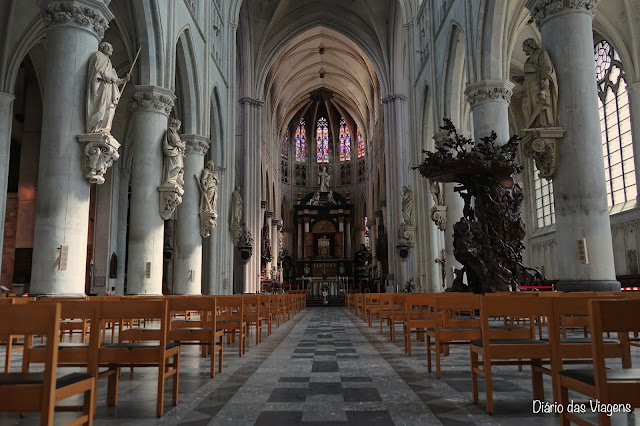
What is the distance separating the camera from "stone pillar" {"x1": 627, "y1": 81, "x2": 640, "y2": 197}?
17.0m

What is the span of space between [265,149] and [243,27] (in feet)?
30.2

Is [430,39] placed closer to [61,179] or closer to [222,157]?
[222,157]

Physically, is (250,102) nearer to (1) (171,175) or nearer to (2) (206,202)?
(2) (206,202)

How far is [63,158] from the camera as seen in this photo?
820 centimetres

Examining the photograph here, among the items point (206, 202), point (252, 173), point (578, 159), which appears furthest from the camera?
point (252, 173)

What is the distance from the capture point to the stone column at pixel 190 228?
15.4 m

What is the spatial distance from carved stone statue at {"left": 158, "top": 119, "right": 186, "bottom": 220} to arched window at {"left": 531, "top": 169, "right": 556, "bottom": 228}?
60.0 feet

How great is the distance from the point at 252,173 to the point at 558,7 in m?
22.5

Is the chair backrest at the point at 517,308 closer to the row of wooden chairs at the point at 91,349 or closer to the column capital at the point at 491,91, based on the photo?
the row of wooden chairs at the point at 91,349

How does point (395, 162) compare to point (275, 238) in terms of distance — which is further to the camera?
point (275, 238)

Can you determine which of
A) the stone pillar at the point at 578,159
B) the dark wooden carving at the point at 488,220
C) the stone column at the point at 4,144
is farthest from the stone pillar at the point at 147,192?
the stone pillar at the point at 578,159

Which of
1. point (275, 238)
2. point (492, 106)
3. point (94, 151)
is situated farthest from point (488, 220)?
point (275, 238)

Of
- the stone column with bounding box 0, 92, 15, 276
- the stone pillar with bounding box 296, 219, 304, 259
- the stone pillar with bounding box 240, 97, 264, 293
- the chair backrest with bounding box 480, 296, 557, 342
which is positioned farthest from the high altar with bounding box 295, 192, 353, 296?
the chair backrest with bounding box 480, 296, 557, 342

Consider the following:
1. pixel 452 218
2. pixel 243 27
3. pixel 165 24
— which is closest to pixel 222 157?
pixel 165 24
